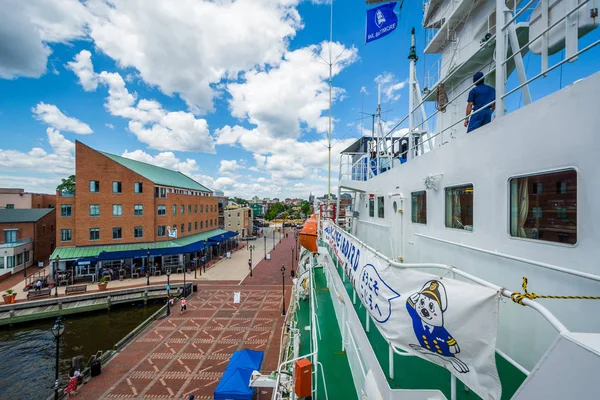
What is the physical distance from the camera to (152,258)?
30.3 meters

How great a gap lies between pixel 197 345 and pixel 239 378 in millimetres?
7204

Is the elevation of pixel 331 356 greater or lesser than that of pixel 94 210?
lesser

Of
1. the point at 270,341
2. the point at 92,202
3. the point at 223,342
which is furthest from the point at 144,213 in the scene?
the point at 270,341

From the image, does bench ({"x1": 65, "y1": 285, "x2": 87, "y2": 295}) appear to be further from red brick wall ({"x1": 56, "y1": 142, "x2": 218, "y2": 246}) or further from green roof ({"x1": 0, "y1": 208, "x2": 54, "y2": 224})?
green roof ({"x1": 0, "y1": 208, "x2": 54, "y2": 224})

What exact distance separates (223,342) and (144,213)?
21.6 metres

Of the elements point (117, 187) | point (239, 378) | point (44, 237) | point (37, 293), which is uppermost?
point (117, 187)

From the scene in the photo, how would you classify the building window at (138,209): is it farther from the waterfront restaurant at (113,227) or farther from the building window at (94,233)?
the building window at (94,233)

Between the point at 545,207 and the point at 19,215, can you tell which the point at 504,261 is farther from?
the point at 19,215

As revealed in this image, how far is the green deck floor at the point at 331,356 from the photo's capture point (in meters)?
4.85

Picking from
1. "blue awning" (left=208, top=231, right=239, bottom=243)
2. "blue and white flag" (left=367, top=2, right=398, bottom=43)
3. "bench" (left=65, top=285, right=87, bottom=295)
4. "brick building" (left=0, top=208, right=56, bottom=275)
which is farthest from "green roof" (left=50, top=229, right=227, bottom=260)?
"blue and white flag" (left=367, top=2, right=398, bottom=43)

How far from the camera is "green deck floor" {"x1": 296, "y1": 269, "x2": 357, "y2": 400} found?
485 centimetres

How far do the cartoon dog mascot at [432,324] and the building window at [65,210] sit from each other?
37.6 metres

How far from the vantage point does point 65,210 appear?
29172 millimetres

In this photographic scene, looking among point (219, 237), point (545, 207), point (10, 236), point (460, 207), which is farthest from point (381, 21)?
point (10, 236)
